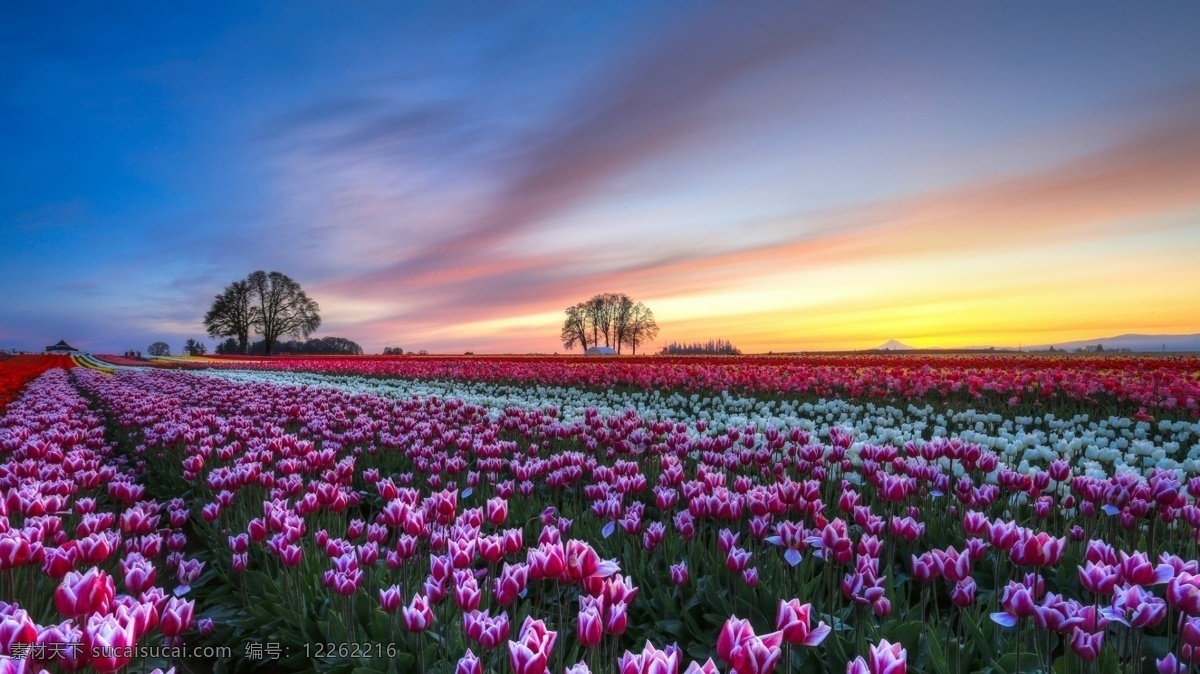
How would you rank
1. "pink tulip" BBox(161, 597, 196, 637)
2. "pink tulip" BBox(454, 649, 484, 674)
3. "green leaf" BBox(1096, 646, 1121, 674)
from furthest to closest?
1. "pink tulip" BBox(161, 597, 196, 637)
2. "green leaf" BBox(1096, 646, 1121, 674)
3. "pink tulip" BBox(454, 649, 484, 674)

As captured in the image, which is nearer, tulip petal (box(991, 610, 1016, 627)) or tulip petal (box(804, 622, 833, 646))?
tulip petal (box(804, 622, 833, 646))

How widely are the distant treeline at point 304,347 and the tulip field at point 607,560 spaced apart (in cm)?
7202

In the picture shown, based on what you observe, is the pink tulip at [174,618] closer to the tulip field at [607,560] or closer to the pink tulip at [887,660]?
the tulip field at [607,560]

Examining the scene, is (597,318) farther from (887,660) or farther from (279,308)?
(887,660)

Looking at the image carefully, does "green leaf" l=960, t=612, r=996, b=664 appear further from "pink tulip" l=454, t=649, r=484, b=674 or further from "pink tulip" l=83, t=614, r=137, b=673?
"pink tulip" l=83, t=614, r=137, b=673

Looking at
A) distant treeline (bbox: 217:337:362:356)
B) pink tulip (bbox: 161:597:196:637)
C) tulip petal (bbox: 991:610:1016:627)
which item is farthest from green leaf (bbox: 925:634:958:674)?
distant treeline (bbox: 217:337:362:356)

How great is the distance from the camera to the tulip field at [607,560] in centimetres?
266

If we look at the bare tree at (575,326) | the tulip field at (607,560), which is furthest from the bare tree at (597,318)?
the tulip field at (607,560)

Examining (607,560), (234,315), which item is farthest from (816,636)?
(234,315)

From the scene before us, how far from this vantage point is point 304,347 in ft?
266

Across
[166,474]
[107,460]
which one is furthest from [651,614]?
[107,460]

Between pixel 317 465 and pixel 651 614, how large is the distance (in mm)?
3948

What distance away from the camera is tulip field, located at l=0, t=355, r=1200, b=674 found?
105 inches

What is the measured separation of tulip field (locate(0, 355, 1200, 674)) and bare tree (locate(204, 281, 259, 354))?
74145mm
